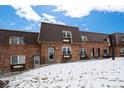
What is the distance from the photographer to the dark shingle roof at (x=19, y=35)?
21156 millimetres

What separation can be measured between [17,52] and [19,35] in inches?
78.9

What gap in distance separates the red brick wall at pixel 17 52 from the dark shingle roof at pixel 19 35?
1.92 ft

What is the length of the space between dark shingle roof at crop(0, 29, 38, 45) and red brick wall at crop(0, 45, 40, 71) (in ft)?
1.92

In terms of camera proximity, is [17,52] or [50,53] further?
[50,53]

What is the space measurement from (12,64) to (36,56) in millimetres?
3074

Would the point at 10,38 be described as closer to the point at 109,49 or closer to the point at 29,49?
the point at 29,49

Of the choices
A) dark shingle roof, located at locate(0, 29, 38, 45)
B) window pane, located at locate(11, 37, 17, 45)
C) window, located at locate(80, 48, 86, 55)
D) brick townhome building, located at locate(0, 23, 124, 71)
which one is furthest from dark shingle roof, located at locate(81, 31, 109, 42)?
window pane, located at locate(11, 37, 17, 45)

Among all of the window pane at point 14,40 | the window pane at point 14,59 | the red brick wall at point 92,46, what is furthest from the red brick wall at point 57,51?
the red brick wall at point 92,46

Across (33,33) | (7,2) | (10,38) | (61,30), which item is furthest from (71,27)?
(7,2)

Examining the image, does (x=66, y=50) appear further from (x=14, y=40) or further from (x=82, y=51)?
(x=14, y=40)

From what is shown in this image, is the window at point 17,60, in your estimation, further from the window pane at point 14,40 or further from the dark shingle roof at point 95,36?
the dark shingle roof at point 95,36

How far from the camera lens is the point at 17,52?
2192cm

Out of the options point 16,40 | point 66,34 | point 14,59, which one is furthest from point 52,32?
point 14,59

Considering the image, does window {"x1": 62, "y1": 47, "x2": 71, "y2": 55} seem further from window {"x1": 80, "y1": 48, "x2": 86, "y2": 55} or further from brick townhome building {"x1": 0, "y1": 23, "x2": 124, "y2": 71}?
window {"x1": 80, "y1": 48, "x2": 86, "y2": 55}
